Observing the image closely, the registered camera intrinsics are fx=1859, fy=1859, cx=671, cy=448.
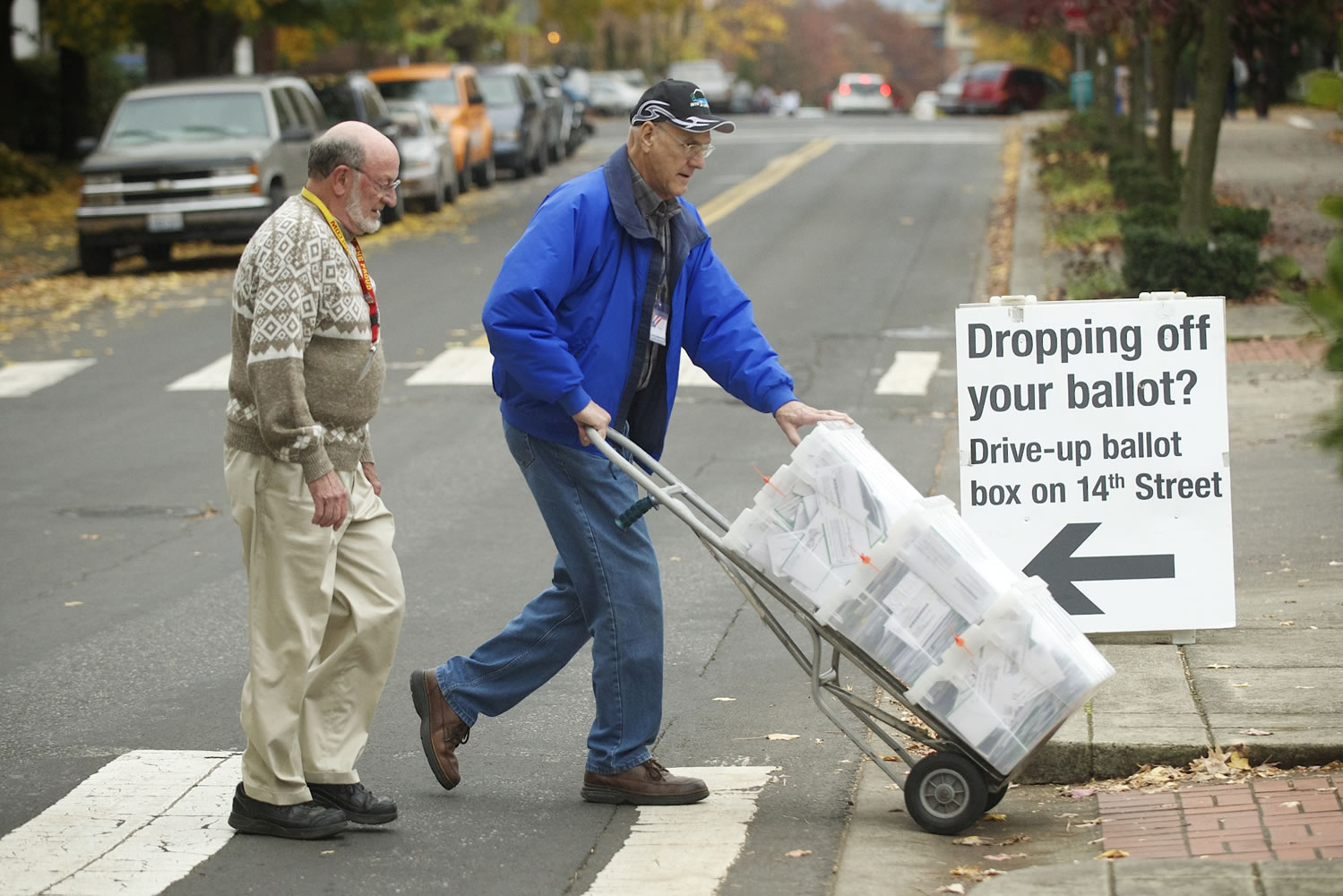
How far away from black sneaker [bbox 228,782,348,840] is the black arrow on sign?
2.76 meters

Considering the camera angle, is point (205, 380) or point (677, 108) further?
point (205, 380)

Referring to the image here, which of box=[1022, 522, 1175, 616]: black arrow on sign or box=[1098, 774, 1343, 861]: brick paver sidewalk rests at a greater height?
box=[1022, 522, 1175, 616]: black arrow on sign

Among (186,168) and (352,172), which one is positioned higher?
(352,172)

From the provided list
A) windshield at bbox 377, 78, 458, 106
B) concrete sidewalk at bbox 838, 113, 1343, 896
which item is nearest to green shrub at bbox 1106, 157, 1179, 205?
windshield at bbox 377, 78, 458, 106

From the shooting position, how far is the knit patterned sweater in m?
4.98

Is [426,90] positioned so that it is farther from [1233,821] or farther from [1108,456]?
[1233,821]

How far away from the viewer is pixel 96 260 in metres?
21.7

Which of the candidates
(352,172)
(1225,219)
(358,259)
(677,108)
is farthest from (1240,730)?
(1225,219)

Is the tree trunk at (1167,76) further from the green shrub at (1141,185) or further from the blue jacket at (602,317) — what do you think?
the blue jacket at (602,317)

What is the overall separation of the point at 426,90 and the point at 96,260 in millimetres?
9745

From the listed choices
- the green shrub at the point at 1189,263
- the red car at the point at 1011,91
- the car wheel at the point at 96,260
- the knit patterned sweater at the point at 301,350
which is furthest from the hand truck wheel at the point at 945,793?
the red car at the point at 1011,91

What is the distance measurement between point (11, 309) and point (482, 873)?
1583 centimetres

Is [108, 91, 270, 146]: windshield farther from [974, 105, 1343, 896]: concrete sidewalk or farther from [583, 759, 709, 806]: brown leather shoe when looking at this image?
[583, 759, 709, 806]: brown leather shoe

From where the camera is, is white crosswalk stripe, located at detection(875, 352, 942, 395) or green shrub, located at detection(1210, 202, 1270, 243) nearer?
white crosswalk stripe, located at detection(875, 352, 942, 395)
